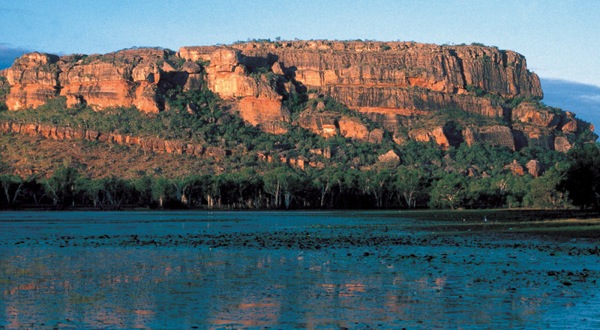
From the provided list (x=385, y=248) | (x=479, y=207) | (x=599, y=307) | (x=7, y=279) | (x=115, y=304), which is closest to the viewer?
(x=599, y=307)

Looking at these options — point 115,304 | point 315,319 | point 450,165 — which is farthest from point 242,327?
point 450,165

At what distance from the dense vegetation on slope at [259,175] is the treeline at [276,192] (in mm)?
197

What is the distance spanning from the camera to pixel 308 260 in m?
37.2

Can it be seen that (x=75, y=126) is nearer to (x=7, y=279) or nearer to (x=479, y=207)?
(x=479, y=207)

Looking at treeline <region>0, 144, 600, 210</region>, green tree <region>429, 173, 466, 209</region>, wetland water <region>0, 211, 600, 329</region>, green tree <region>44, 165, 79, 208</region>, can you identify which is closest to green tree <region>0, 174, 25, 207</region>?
treeline <region>0, 144, 600, 210</region>

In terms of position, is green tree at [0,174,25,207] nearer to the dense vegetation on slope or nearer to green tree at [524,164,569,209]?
the dense vegetation on slope

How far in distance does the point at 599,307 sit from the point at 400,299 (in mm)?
5384

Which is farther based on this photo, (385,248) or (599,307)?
(385,248)

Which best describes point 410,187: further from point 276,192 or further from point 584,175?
point 584,175

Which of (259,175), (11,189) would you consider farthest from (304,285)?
(259,175)

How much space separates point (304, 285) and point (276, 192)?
111 m

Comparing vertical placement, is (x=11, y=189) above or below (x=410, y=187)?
below

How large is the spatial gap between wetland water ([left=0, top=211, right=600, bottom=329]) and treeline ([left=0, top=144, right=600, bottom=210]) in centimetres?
8488

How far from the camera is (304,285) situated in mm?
28266
